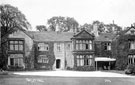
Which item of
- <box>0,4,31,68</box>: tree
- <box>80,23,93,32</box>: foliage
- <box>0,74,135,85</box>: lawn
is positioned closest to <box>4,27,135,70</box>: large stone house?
<box>0,4,31,68</box>: tree

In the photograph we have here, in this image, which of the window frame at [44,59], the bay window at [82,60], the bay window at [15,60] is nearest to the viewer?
the bay window at [15,60]

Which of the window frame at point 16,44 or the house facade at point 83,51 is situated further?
the house facade at point 83,51

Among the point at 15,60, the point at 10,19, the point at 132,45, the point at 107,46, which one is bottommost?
the point at 15,60

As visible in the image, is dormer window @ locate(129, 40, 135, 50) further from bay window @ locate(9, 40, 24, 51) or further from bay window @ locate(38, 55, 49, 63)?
bay window @ locate(9, 40, 24, 51)

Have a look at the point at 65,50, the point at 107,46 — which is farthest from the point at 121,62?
the point at 65,50

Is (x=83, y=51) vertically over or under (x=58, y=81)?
over

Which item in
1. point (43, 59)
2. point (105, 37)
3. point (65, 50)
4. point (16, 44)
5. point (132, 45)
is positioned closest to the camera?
point (16, 44)

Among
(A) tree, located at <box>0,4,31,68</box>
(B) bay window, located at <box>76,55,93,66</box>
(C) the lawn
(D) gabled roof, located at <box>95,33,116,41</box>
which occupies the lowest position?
(C) the lawn

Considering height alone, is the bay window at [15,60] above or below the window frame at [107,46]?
below

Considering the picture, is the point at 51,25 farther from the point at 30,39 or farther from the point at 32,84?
the point at 32,84

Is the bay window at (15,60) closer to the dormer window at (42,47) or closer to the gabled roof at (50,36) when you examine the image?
the dormer window at (42,47)

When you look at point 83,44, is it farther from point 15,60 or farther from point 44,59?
point 15,60

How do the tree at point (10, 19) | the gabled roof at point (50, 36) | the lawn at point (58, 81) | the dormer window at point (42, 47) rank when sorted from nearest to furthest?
1. the lawn at point (58, 81)
2. the dormer window at point (42, 47)
3. the tree at point (10, 19)
4. the gabled roof at point (50, 36)

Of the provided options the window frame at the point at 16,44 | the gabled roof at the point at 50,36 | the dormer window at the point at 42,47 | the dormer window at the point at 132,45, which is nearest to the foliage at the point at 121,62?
the dormer window at the point at 132,45
